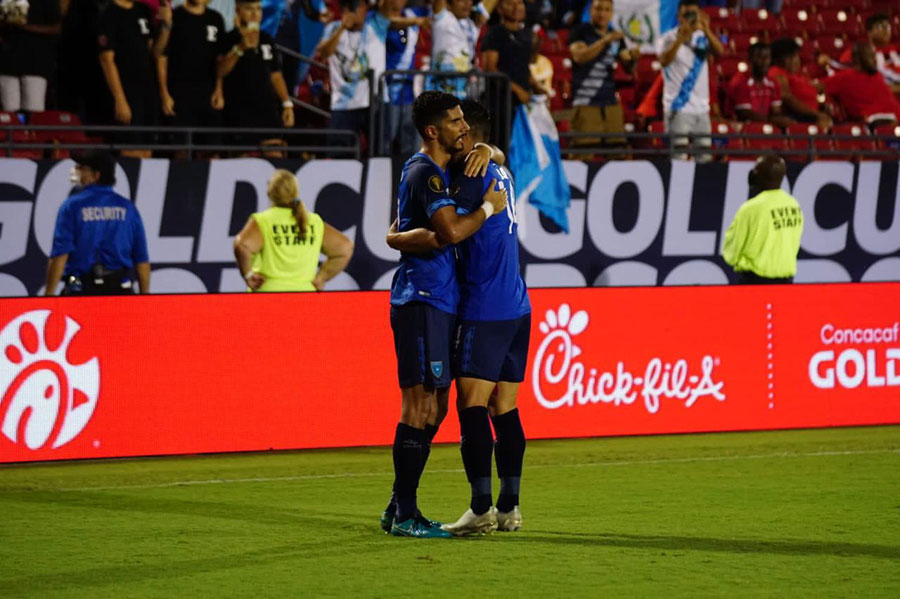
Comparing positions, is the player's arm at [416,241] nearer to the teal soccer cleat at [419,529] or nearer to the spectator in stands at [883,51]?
the teal soccer cleat at [419,529]

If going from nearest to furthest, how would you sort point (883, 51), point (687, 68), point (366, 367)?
point (366, 367) < point (687, 68) < point (883, 51)

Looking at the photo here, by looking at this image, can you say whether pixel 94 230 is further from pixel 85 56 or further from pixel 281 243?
pixel 85 56

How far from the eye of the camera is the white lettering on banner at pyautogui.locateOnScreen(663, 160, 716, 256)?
17.1m

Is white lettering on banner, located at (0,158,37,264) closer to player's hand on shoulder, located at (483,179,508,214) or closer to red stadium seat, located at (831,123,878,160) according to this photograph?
player's hand on shoulder, located at (483,179,508,214)

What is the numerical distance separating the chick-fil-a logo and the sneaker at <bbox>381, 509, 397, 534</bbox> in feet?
13.9

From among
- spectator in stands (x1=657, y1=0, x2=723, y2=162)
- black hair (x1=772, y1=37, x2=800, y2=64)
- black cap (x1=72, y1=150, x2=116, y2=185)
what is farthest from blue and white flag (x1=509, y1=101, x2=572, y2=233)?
black cap (x1=72, y1=150, x2=116, y2=185)

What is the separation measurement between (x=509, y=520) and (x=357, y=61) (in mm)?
8116

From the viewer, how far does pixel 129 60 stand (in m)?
13.8

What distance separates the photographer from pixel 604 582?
6.36 metres

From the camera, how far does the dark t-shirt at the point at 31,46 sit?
13.7 metres

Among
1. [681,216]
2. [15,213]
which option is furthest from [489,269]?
[681,216]

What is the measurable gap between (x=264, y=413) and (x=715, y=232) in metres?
7.90

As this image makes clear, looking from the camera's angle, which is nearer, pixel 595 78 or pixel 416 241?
pixel 416 241

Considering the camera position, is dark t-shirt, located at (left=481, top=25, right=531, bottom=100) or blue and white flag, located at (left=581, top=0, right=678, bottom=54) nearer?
dark t-shirt, located at (left=481, top=25, right=531, bottom=100)
